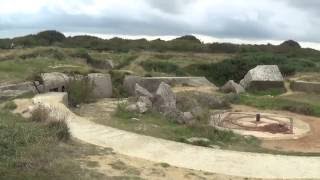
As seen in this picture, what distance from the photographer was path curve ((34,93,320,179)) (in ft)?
30.1

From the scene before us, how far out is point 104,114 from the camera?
15.2 metres

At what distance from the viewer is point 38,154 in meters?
8.62

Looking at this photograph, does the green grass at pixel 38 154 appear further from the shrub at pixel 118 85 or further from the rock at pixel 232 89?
the rock at pixel 232 89

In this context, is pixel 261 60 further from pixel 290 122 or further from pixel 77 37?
pixel 77 37

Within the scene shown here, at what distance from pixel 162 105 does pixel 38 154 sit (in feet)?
24.9

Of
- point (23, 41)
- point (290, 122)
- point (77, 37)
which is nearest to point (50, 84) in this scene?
point (290, 122)

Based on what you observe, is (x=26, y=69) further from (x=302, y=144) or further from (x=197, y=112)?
(x=302, y=144)

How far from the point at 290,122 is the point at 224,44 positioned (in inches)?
2008

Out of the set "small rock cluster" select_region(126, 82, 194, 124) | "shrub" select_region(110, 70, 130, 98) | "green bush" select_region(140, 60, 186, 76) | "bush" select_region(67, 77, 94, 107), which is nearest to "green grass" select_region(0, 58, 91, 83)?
"shrub" select_region(110, 70, 130, 98)

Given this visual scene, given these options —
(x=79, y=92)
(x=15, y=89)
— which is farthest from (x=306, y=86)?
(x=15, y=89)

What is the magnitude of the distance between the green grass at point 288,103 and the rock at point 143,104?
4848 mm

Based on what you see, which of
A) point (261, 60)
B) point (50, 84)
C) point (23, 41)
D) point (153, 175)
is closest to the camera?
point (153, 175)

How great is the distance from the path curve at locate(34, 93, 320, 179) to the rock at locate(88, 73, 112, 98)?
775cm

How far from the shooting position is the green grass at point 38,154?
7734mm
